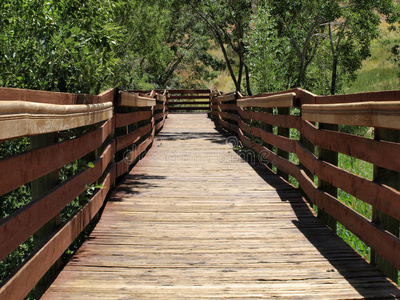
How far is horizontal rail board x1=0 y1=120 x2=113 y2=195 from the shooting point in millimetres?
2322

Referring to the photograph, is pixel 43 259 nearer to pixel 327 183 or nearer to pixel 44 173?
pixel 44 173

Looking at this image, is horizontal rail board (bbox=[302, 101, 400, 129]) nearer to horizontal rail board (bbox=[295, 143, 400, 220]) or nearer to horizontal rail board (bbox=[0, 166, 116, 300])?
horizontal rail board (bbox=[295, 143, 400, 220])

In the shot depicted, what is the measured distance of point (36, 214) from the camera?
2.76 metres

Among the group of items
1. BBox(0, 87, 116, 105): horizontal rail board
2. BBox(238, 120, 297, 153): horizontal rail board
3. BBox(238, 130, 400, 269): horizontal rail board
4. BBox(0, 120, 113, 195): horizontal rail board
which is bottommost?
BBox(238, 130, 400, 269): horizontal rail board

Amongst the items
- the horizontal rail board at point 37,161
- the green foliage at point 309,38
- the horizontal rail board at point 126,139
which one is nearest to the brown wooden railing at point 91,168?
the horizontal rail board at point 37,161

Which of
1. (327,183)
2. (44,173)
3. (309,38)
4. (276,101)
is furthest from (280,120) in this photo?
(309,38)

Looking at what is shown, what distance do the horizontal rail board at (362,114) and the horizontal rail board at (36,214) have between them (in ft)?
7.64

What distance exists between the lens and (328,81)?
20875mm

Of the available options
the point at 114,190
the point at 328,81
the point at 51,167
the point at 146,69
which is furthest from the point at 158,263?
the point at 146,69

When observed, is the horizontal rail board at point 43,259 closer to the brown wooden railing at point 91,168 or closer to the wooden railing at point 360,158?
the brown wooden railing at point 91,168

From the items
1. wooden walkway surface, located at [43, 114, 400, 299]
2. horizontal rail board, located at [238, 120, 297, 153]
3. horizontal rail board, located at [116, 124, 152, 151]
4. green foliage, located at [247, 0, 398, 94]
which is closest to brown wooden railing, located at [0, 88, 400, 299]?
wooden walkway surface, located at [43, 114, 400, 299]

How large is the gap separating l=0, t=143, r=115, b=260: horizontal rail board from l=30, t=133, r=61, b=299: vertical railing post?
0.08 meters

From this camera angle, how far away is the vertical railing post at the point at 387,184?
3225mm

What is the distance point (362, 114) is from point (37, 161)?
2.37 m
